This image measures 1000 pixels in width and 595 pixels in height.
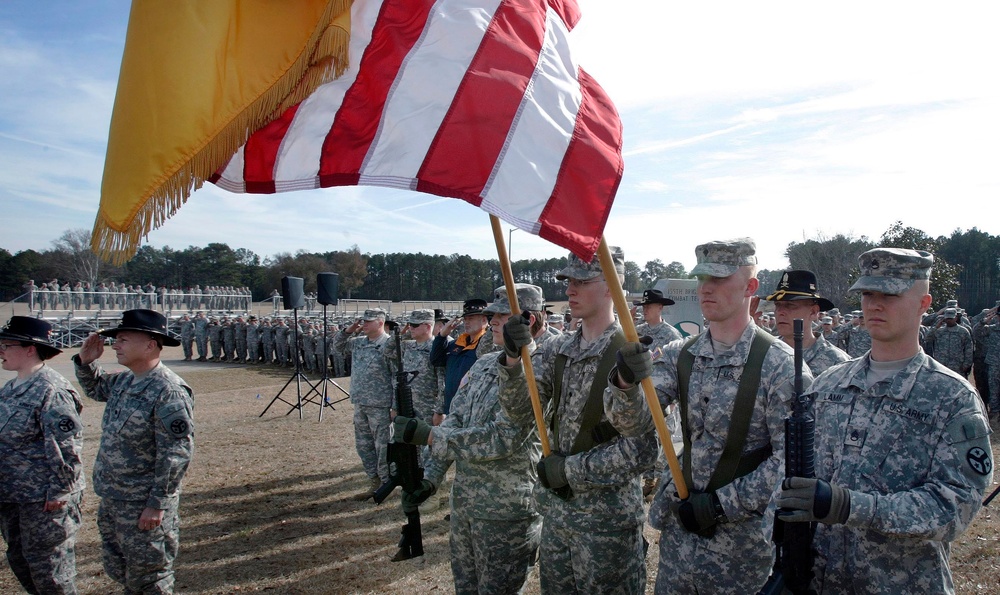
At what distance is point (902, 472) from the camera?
7.40 feet

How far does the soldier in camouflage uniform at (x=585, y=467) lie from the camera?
3.00 metres

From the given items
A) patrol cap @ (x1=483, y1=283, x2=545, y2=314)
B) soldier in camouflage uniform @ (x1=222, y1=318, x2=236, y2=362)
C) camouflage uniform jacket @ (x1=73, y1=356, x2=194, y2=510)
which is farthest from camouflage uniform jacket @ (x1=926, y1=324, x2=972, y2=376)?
soldier in camouflage uniform @ (x1=222, y1=318, x2=236, y2=362)

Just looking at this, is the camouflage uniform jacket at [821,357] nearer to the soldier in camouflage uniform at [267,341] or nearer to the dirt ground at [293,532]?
the dirt ground at [293,532]

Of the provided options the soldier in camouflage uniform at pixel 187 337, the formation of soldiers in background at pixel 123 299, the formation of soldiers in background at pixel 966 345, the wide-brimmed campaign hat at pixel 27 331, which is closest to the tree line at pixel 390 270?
the formation of soldiers in background at pixel 123 299

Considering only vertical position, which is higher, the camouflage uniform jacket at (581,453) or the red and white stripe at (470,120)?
the red and white stripe at (470,120)

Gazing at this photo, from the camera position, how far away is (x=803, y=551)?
2158 mm

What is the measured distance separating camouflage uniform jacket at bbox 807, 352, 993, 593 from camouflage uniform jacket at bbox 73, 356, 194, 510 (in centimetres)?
389

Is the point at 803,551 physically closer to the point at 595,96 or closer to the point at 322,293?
the point at 595,96

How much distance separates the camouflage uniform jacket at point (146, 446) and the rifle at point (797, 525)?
12.2 ft

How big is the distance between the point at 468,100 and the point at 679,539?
90.9 inches

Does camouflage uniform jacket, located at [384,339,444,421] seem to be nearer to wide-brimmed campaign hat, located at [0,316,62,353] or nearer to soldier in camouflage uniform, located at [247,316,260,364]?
wide-brimmed campaign hat, located at [0,316,62,353]

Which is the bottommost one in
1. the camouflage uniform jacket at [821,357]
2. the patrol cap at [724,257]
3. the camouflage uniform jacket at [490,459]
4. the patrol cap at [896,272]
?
the camouflage uniform jacket at [490,459]

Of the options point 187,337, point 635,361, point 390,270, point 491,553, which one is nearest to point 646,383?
point 635,361

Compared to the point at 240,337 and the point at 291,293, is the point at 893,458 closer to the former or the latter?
the point at 291,293
